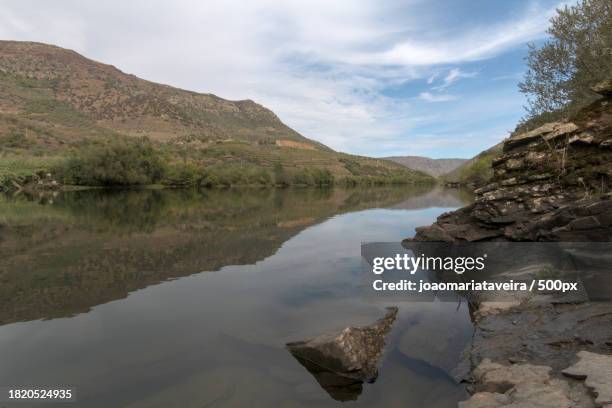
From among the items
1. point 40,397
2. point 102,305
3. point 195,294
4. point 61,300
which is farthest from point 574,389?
point 61,300

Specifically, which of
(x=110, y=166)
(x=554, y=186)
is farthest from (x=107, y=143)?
(x=554, y=186)

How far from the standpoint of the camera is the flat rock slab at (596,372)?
16.5ft

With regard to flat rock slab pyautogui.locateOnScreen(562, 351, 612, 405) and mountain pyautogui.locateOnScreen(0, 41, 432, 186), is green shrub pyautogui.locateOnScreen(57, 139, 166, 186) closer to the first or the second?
mountain pyautogui.locateOnScreen(0, 41, 432, 186)

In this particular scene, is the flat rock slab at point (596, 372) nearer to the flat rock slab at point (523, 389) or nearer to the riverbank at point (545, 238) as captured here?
the riverbank at point (545, 238)

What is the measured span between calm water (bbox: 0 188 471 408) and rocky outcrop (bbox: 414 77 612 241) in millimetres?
4871

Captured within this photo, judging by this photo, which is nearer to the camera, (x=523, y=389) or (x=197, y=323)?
(x=523, y=389)

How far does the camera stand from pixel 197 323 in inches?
449

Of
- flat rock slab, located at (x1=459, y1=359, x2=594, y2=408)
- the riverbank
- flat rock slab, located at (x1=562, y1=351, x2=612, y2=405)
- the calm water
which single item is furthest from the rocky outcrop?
flat rock slab, located at (x1=459, y1=359, x2=594, y2=408)

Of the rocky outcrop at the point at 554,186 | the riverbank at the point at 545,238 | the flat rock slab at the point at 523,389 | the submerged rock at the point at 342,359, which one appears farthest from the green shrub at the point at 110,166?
the flat rock slab at the point at 523,389

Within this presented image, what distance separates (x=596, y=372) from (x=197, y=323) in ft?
31.1

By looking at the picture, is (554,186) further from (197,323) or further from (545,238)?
(197,323)

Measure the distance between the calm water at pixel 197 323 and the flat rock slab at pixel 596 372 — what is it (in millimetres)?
2119

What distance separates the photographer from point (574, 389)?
5.62 metres

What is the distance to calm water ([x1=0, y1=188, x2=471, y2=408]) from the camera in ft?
25.6
